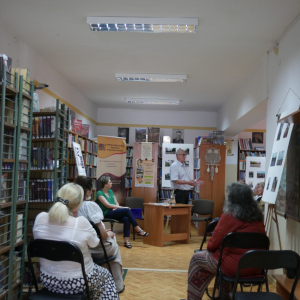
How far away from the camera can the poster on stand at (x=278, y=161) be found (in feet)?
11.9

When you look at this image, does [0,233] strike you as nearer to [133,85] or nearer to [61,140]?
[61,140]

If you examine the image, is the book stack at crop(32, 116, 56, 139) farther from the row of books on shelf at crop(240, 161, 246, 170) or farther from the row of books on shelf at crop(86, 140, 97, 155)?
the row of books on shelf at crop(240, 161, 246, 170)

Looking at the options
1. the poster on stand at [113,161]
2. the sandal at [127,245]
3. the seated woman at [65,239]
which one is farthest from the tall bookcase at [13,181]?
the poster on stand at [113,161]

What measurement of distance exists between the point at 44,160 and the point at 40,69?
2640 mm

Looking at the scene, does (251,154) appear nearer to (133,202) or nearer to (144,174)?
(144,174)

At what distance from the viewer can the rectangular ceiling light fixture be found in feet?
13.8

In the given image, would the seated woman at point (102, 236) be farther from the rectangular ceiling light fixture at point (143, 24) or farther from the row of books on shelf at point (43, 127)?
the rectangular ceiling light fixture at point (143, 24)

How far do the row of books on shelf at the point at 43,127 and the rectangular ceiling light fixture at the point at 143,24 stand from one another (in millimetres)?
1370

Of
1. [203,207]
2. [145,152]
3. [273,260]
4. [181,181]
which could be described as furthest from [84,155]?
[273,260]

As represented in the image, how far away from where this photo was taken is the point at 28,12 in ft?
13.8

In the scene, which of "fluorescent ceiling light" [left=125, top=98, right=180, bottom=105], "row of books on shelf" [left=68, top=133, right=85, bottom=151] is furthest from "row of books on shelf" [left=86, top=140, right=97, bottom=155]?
"fluorescent ceiling light" [left=125, top=98, right=180, bottom=105]

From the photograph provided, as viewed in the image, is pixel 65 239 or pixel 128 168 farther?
pixel 128 168

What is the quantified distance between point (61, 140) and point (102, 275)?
6.03 ft

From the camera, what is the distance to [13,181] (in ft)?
9.52
